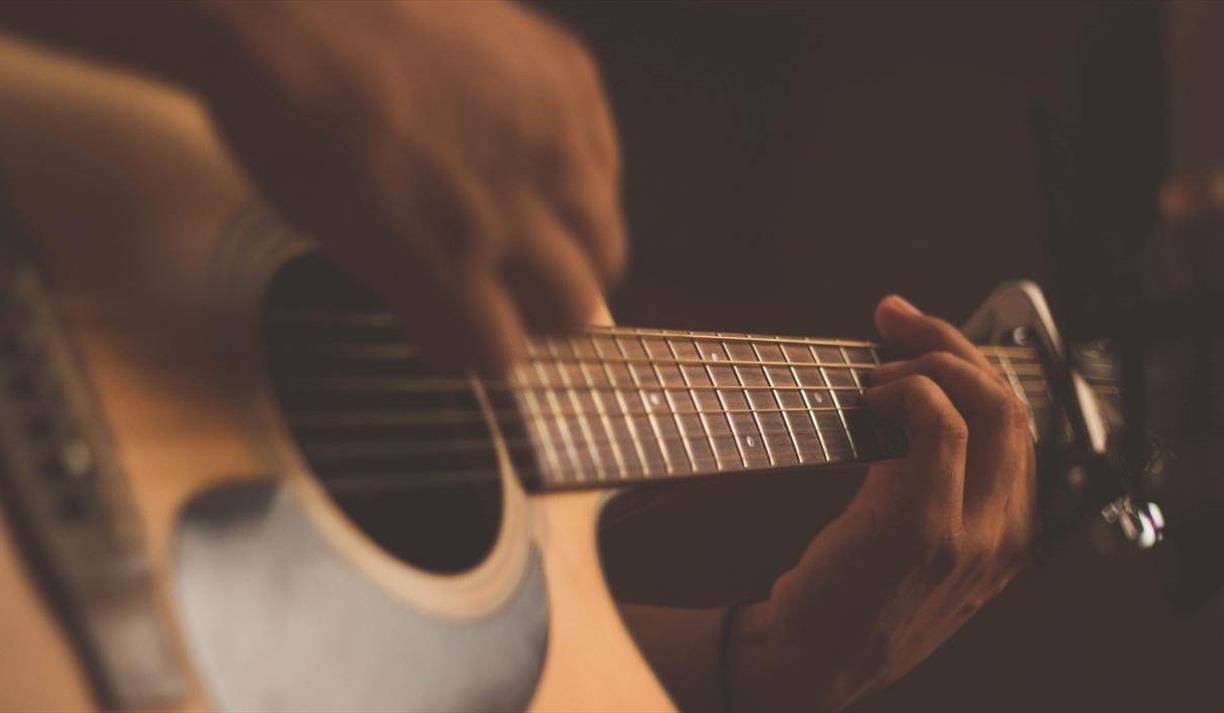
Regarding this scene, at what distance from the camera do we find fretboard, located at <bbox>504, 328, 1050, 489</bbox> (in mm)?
350

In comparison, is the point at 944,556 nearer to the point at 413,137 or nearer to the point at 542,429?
the point at 542,429

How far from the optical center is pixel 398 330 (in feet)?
1.05

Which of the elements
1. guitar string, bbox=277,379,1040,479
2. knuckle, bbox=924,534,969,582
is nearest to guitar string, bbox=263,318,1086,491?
guitar string, bbox=277,379,1040,479

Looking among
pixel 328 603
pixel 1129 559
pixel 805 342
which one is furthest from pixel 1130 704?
pixel 328 603

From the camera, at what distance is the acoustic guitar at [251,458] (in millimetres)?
223

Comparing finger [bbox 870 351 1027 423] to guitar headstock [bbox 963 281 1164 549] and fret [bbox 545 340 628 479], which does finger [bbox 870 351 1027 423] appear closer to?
guitar headstock [bbox 963 281 1164 549]

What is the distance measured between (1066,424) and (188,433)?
0.61 meters

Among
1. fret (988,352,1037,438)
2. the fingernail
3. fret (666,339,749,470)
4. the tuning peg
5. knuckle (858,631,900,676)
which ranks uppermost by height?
fret (666,339,749,470)

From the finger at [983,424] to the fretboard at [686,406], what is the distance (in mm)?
33

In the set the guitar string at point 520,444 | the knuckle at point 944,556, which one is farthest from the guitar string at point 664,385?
the knuckle at point 944,556

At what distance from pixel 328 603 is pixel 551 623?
12cm

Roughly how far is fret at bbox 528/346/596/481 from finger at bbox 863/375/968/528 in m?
0.23

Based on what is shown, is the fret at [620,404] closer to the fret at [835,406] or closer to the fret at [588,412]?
the fret at [588,412]

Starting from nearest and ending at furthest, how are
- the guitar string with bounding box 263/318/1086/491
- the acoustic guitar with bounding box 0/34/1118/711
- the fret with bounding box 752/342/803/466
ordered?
the acoustic guitar with bounding box 0/34/1118/711 → the guitar string with bounding box 263/318/1086/491 → the fret with bounding box 752/342/803/466
